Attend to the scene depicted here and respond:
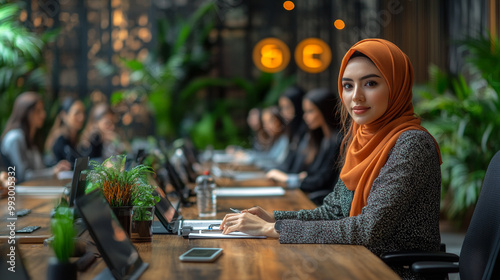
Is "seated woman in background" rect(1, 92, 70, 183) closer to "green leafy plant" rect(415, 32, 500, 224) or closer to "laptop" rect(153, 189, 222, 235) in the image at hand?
"laptop" rect(153, 189, 222, 235)

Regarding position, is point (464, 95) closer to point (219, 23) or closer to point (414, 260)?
point (414, 260)

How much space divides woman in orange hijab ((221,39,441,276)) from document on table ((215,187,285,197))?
1104mm

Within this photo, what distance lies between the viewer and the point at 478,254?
1871 millimetres

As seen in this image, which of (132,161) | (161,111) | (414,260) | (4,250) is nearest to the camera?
(4,250)

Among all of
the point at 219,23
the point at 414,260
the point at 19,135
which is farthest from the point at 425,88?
the point at 219,23

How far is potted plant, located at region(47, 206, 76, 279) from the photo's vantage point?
1.28 meters

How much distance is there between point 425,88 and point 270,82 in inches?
199

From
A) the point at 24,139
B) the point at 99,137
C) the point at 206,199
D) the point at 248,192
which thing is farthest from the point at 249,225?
the point at 99,137

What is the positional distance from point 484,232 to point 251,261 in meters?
0.81

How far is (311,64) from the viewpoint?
11.2m

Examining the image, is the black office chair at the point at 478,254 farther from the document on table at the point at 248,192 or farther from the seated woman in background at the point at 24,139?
the seated woman in background at the point at 24,139

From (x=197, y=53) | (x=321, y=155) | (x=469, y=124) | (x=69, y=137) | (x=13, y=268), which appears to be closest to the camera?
(x=13, y=268)

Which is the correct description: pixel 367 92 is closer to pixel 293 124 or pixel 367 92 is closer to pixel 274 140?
pixel 293 124

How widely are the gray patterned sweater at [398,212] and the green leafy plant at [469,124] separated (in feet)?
8.27
